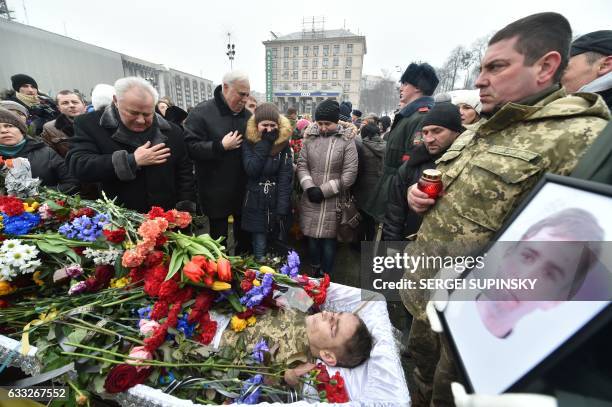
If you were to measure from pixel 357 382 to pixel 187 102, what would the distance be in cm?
6662

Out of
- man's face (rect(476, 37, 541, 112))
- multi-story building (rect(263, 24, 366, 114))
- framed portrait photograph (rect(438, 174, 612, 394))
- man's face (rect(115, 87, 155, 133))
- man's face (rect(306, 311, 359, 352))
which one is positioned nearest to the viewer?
framed portrait photograph (rect(438, 174, 612, 394))

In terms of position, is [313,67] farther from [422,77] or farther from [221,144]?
[221,144]

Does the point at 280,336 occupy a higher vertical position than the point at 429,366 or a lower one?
higher

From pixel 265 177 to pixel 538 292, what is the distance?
2.68 meters

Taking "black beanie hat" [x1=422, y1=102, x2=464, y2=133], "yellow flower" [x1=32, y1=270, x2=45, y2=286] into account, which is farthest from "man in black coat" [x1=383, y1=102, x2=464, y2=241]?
"yellow flower" [x1=32, y1=270, x2=45, y2=286]

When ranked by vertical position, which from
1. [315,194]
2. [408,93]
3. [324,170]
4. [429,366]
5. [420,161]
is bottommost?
[429,366]

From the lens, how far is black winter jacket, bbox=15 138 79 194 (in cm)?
287

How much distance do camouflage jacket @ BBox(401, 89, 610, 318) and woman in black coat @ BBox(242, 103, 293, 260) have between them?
5.94ft

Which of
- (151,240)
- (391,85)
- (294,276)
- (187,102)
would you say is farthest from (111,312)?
(187,102)

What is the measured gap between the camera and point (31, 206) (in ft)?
7.33

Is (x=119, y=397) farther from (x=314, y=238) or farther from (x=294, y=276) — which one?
(x=314, y=238)

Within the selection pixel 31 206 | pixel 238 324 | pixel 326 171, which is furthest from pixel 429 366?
pixel 31 206

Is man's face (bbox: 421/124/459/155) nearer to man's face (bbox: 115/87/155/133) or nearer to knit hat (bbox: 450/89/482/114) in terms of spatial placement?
knit hat (bbox: 450/89/482/114)

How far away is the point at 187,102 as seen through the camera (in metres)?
58.5
